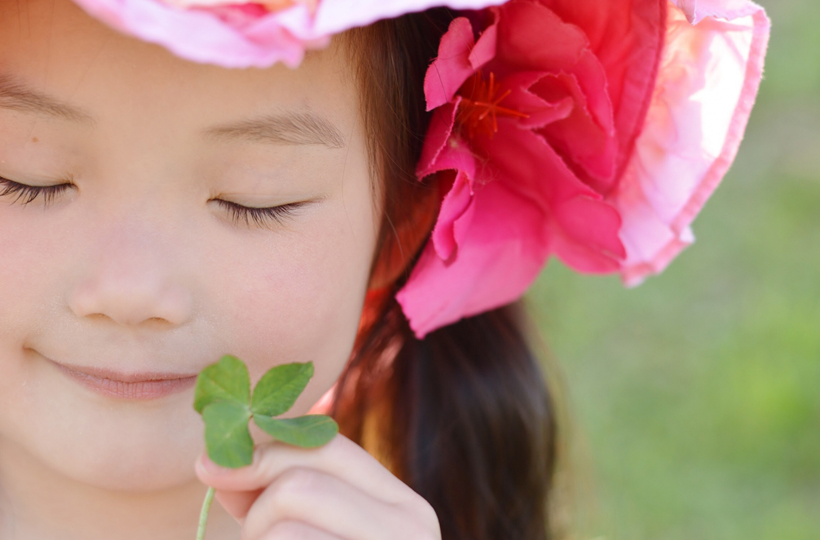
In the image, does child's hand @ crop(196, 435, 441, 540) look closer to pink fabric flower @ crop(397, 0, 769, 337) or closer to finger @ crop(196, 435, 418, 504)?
finger @ crop(196, 435, 418, 504)

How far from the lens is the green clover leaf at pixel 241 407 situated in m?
0.87

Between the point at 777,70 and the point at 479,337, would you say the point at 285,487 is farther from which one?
the point at 777,70

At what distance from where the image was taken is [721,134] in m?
1.33

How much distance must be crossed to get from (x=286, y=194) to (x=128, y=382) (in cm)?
27

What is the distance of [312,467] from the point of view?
975 millimetres

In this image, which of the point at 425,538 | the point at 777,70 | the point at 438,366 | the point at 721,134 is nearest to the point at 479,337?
the point at 438,366

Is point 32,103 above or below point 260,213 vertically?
above

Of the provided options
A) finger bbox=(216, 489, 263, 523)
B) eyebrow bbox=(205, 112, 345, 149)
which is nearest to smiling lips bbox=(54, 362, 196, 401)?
finger bbox=(216, 489, 263, 523)

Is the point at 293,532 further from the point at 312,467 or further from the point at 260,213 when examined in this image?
the point at 260,213

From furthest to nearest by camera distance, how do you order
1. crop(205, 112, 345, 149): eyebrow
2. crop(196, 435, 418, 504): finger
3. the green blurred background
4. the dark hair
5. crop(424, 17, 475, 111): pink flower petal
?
the green blurred background → the dark hair → crop(424, 17, 475, 111): pink flower petal → crop(205, 112, 345, 149): eyebrow → crop(196, 435, 418, 504): finger

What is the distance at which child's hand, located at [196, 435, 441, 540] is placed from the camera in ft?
3.06

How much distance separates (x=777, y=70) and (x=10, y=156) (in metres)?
3.18

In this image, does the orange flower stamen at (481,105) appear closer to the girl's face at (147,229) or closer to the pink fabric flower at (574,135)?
the pink fabric flower at (574,135)

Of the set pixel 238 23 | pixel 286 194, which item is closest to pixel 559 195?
pixel 286 194
